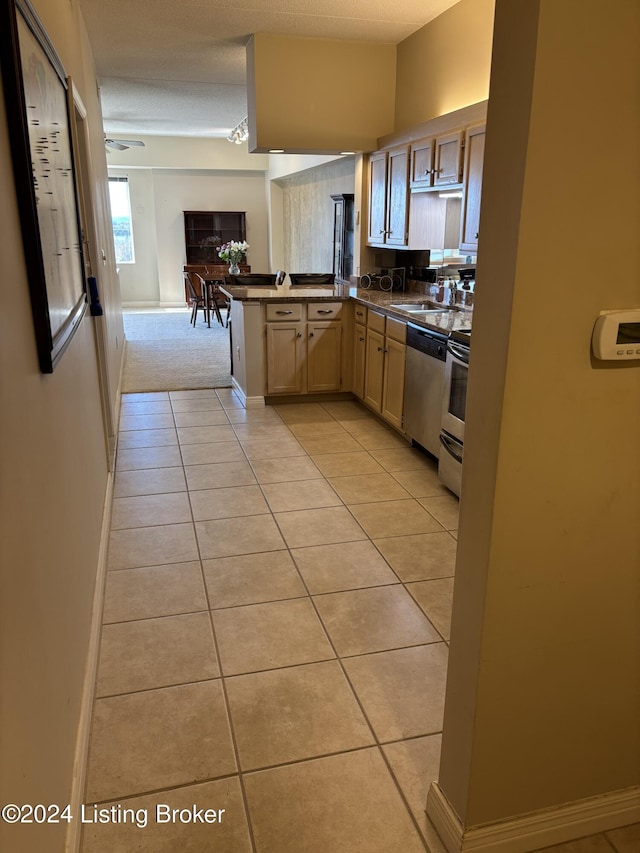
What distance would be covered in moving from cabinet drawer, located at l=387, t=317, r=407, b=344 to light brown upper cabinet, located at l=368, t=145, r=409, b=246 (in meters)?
0.86

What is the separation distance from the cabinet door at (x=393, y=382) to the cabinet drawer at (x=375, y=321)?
0.16 metres

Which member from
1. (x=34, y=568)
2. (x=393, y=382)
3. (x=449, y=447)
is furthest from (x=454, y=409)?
(x=34, y=568)

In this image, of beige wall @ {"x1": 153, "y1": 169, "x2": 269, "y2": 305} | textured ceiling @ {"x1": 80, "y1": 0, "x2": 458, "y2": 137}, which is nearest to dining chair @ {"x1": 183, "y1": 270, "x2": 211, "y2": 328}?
beige wall @ {"x1": 153, "y1": 169, "x2": 269, "y2": 305}

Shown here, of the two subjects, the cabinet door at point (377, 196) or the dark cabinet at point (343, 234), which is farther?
the dark cabinet at point (343, 234)

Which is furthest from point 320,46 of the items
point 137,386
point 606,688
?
point 606,688

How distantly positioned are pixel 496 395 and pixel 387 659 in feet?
4.41

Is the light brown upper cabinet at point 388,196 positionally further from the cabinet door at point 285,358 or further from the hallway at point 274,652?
the hallway at point 274,652

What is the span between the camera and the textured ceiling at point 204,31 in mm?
4355

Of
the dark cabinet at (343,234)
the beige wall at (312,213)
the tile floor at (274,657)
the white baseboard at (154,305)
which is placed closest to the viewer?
the tile floor at (274,657)

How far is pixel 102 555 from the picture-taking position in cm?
279

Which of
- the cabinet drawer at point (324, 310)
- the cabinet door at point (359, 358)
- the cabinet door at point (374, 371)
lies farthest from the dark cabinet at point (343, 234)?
the cabinet door at point (374, 371)

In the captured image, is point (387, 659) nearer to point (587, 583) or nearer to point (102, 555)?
point (587, 583)

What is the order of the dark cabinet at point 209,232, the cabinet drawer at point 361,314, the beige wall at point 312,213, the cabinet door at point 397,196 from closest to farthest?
the cabinet door at point 397,196
the cabinet drawer at point 361,314
the beige wall at point 312,213
the dark cabinet at point 209,232

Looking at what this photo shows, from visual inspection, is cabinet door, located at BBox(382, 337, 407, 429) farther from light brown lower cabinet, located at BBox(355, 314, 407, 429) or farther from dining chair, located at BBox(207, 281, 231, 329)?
dining chair, located at BBox(207, 281, 231, 329)
